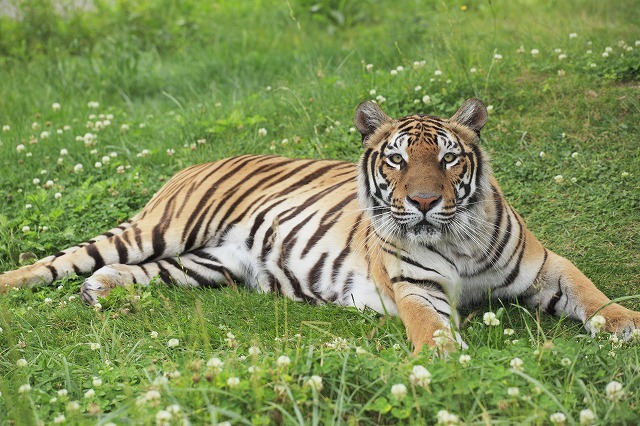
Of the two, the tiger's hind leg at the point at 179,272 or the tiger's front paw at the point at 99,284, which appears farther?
the tiger's hind leg at the point at 179,272

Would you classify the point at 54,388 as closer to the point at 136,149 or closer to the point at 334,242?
the point at 334,242

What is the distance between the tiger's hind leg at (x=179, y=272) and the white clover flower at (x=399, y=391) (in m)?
2.47

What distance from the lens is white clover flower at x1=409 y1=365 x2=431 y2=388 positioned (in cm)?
308

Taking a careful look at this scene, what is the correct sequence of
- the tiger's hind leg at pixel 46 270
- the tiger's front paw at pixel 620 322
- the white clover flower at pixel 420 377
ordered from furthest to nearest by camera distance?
the tiger's hind leg at pixel 46 270 < the tiger's front paw at pixel 620 322 < the white clover flower at pixel 420 377

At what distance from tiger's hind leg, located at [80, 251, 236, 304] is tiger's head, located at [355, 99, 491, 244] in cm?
126

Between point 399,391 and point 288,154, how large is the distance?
397 cm

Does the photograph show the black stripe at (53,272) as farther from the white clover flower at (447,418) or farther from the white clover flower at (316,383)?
the white clover flower at (447,418)

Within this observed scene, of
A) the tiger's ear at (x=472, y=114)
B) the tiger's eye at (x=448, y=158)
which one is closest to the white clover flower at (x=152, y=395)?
the tiger's eye at (x=448, y=158)

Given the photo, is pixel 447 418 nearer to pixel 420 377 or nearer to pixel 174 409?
pixel 420 377

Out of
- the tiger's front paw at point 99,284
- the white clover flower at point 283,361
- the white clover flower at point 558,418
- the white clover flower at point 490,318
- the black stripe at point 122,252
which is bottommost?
the tiger's front paw at point 99,284

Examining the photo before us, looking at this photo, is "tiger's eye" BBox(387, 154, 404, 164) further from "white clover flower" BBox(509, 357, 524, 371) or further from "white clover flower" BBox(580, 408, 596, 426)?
"white clover flower" BBox(580, 408, 596, 426)

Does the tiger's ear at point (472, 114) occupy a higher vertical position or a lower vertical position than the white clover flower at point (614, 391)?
higher

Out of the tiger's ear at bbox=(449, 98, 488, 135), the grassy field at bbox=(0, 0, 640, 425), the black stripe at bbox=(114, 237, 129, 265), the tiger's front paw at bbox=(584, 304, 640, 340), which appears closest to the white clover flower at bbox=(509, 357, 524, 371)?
the grassy field at bbox=(0, 0, 640, 425)

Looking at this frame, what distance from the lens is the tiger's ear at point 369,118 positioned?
4621 millimetres
